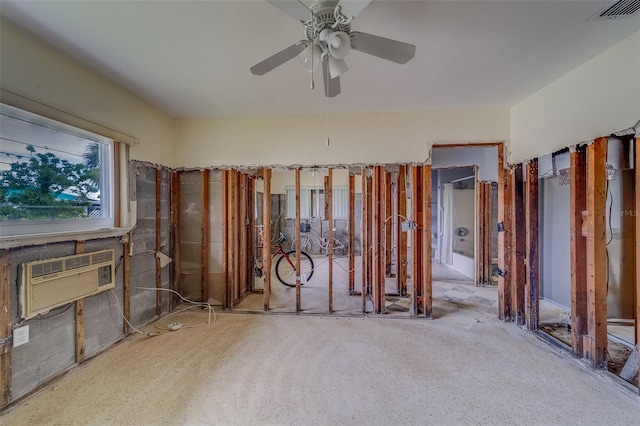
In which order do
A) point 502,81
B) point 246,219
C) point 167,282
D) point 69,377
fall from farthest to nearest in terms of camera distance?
1. point 246,219
2. point 167,282
3. point 502,81
4. point 69,377

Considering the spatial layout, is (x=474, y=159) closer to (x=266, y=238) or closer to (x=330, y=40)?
(x=266, y=238)

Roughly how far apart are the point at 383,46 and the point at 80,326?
314 cm

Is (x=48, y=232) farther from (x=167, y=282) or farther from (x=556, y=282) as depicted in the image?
(x=556, y=282)

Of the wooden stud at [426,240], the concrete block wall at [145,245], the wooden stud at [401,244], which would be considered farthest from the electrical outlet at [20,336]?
the wooden stud at [401,244]

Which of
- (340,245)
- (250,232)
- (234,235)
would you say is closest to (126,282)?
(234,235)

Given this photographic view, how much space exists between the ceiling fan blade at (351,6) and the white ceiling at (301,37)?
43cm

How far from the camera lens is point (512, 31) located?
177 cm

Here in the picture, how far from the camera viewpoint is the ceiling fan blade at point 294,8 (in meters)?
1.20

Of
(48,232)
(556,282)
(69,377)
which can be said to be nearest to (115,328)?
(69,377)

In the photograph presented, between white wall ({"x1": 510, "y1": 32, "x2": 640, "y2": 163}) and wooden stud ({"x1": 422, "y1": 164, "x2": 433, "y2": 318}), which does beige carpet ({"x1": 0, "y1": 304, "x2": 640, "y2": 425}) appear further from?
white wall ({"x1": 510, "y1": 32, "x2": 640, "y2": 163})

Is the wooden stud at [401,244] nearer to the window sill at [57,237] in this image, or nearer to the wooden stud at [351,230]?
the wooden stud at [351,230]

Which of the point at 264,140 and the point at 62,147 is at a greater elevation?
→ the point at 264,140

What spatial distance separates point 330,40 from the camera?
138 cm

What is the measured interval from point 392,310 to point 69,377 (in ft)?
10.5
